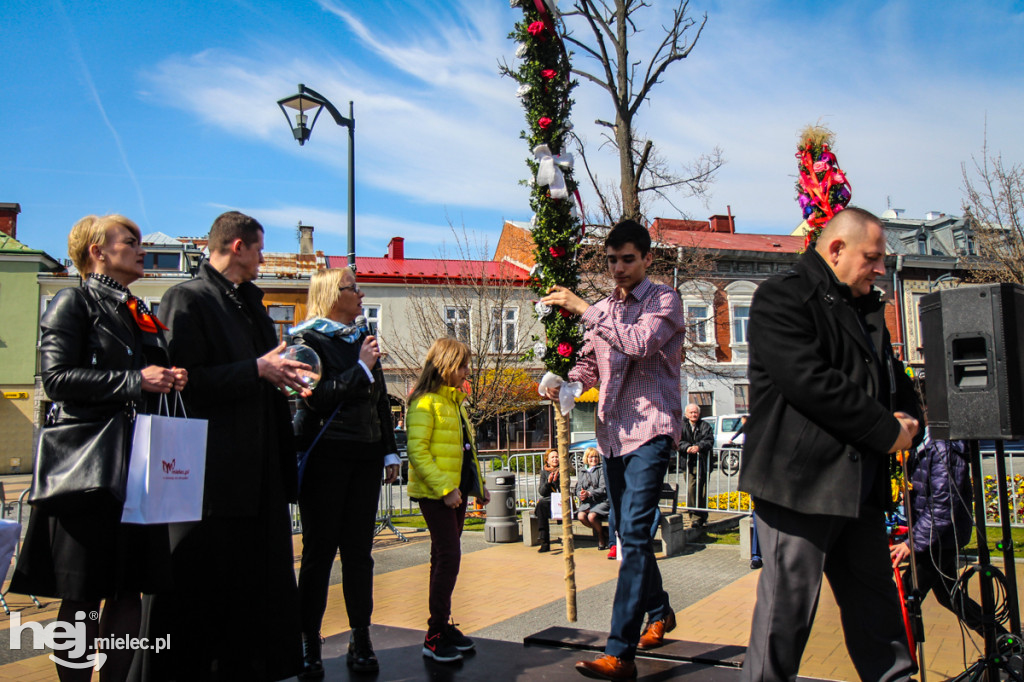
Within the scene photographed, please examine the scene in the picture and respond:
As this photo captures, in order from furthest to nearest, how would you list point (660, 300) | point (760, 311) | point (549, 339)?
1. point (549, 339)
2. point (660, 300)
3. point (760, 311)

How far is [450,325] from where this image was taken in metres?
22.6

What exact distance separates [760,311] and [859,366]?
1.41ft

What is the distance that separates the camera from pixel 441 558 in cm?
430

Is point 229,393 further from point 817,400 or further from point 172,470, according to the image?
point 817,400

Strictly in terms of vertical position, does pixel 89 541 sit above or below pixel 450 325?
below

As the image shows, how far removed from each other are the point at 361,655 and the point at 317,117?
9.08 metres

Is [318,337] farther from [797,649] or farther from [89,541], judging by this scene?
[797,649]

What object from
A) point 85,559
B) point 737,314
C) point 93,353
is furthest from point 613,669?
point 737,314

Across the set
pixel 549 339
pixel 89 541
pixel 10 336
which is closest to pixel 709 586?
pixel 549 339

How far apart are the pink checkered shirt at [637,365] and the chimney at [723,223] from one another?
3880 centimetres

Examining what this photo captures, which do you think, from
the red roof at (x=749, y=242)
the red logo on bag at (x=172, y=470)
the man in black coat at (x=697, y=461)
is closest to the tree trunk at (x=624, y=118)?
the man in black coat at (x=697, y=461)

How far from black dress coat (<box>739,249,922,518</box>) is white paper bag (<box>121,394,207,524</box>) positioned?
2.18 metres

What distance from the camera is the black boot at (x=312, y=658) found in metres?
3.85

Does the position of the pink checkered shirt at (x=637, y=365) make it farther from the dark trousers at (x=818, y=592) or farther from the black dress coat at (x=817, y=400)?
the dark trousers at (x=818, y=592)
